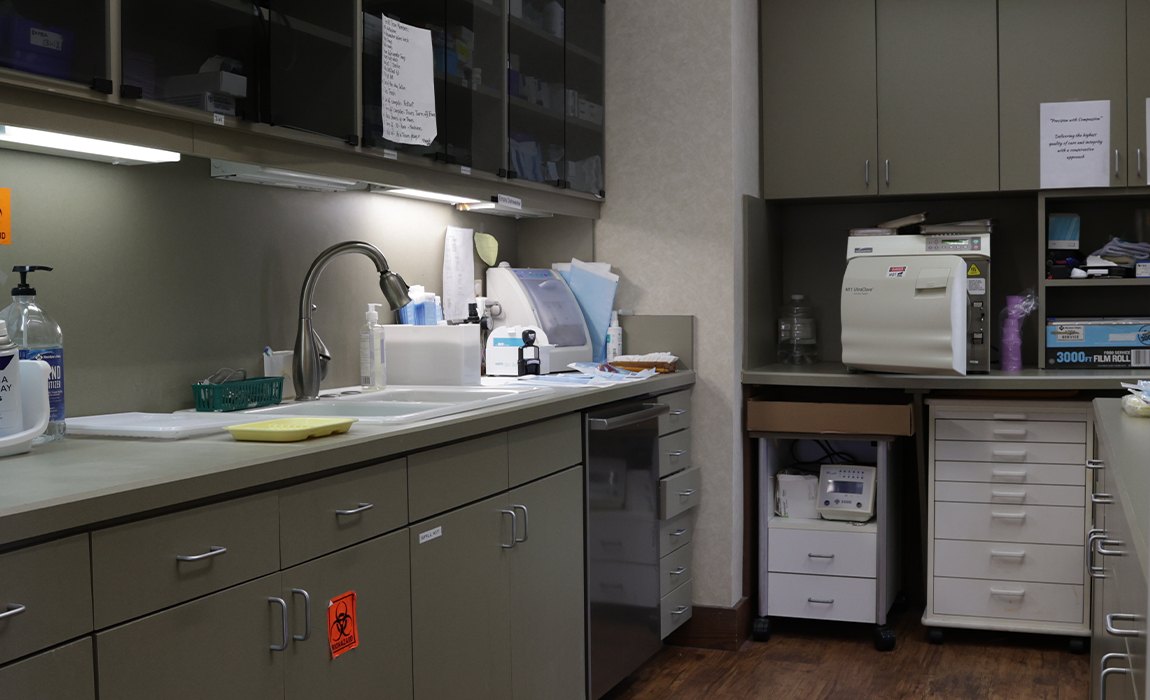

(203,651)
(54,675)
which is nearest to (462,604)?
(203,651)

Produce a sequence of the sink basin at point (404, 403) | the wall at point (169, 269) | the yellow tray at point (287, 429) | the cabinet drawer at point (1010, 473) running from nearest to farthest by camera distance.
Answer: the yellow tray at point (287, 429) < the wall at point (169, 269) < the sink basin at point (404, 403) < the cabinet drawer at point (1010, 473)

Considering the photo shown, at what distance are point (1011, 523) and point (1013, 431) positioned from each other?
0.99ft

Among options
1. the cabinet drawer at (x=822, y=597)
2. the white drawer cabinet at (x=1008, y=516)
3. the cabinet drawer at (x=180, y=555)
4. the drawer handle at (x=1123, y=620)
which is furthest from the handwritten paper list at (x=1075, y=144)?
the cabinet drawer at (x=180, y=555)

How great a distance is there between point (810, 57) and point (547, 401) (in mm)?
2021

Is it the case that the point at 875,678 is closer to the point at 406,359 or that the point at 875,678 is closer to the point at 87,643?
the point at 406,359

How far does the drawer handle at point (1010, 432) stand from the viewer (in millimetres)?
3477

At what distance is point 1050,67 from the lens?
3.67m

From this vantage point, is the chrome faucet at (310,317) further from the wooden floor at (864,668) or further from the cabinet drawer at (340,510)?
the wooden floor at (864,668)

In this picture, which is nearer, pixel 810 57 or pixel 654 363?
pixel 654 363

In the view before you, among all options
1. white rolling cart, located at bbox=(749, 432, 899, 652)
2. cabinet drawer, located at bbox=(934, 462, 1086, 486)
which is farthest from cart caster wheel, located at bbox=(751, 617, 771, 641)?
cabinet drawer, located at bbox=(934, 462, 1086, 486)

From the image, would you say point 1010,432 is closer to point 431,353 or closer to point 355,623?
point 431,353

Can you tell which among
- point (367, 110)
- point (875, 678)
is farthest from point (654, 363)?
point (367, 110)

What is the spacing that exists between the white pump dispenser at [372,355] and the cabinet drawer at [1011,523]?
6.34ft

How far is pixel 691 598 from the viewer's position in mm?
3641
